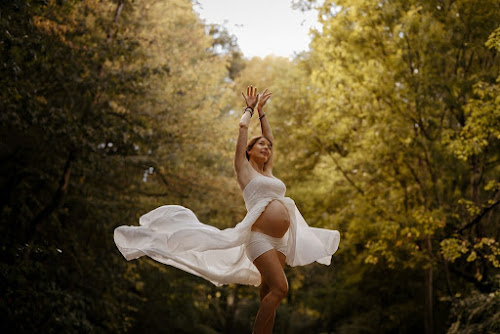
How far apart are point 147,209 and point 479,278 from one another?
669 cm

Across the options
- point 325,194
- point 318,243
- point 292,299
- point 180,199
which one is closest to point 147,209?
point 180,199

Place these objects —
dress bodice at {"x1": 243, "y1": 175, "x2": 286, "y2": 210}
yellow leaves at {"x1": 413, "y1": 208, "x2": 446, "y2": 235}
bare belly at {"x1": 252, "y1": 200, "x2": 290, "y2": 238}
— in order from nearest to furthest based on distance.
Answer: bare belly at {"x1": 252, "y1": 200, "x2": 290, "y2": 238} < dress bodice at {"x1": 243, "y1": 175, "x2": 286, "y2": 210} < yellow leaves at {"x1": 413, "y1": 208, "x2": 446, "y2": 235}

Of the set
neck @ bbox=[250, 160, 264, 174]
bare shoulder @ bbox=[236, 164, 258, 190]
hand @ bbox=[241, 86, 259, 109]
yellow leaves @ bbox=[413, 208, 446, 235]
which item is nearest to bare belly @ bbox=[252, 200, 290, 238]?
bare shoulder @ bbox=[236, 164, 258, 190]

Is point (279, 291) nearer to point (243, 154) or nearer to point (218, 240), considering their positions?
point (218, 240)

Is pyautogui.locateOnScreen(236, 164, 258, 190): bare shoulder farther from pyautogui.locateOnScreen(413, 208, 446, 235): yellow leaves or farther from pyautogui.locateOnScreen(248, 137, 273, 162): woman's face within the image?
pyautogui.locateOnScreen(413, 208, 446, 235): yellow leaves

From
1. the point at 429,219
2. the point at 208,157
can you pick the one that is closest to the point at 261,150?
the point at 429,219

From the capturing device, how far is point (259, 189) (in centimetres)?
402

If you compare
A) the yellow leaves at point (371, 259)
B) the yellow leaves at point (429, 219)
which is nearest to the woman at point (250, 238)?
the yellow leaves at point (429, 219)

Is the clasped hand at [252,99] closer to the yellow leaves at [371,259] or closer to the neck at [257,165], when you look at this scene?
the neck at [257,165]

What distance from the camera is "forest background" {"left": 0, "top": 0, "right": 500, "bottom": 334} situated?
7.55 meters

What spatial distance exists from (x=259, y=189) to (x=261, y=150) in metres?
0.40

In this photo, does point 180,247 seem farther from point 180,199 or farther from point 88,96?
point 180,199

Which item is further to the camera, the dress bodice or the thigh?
the dress bodice

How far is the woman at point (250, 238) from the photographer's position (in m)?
3.77
